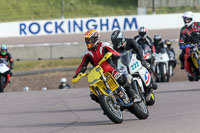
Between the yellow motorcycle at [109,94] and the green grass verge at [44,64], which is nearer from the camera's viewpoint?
the yellow motorcycle at [109,94]

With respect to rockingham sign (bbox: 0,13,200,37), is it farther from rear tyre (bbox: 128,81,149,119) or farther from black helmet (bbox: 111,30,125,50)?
rear tyre (bbox: 128,81,149,119)

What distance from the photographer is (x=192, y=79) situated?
14984 mm

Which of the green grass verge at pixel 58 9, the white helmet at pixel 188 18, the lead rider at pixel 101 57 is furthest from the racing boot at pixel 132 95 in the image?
the green grass verge at pixel 58 9

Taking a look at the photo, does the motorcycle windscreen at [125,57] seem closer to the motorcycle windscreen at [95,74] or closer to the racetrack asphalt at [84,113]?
the racetrack asphalt at [84,113]

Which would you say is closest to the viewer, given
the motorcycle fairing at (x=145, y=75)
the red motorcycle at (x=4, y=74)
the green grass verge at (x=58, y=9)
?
the motorcycle fairing at (x=145, y=75)

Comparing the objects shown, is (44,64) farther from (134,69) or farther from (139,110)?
(139,110)

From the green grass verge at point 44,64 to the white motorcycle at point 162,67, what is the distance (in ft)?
25.8

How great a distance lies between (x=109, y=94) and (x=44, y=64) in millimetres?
18295

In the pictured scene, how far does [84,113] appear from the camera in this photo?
31.8 ft

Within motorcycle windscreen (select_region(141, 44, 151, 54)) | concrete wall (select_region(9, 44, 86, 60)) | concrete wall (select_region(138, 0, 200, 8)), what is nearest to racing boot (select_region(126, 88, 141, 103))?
motorcycle windscreen (select_region(141, 44, 151, 54))

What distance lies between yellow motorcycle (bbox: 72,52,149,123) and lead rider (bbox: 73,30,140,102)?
0.09 meters

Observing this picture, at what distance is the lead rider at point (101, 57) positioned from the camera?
26.0 feet

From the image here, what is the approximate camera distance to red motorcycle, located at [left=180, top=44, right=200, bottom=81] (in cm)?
1346

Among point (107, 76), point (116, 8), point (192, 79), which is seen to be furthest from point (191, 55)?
point (116, 8)
